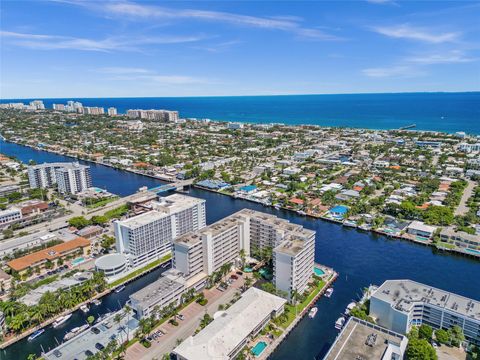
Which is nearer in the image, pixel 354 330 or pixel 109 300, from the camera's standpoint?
pixel 354 330

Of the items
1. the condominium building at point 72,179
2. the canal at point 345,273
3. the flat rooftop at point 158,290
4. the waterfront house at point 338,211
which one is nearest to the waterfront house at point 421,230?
the canal at point 345,273

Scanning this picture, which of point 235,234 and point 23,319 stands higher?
point 235,234

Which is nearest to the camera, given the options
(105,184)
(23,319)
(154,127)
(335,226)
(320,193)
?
(23,319)

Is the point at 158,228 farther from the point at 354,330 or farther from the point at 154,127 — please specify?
the point at 154,127

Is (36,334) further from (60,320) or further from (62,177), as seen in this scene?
(62,177)

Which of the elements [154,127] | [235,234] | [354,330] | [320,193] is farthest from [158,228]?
[154,127]

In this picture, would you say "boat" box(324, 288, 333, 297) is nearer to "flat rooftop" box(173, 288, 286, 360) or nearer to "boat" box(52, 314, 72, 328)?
"flat rooftop" box(173, 288, 286, 360)

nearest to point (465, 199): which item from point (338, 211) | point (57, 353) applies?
point (338, 211)
